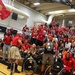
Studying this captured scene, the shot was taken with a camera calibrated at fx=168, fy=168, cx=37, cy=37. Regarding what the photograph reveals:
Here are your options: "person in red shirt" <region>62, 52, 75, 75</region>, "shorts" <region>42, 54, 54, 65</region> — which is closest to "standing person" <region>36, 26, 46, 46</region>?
"shorts" <region>42, 54, 54, 65</region>

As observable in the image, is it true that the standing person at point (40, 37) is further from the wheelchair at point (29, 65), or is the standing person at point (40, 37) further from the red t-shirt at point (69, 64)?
the red t-shirt at point (69, 64)

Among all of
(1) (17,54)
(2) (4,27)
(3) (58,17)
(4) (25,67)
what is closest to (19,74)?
(4) (25,67)

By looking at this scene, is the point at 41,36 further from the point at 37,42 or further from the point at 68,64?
the point at 68,64

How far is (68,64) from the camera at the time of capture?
517 cm

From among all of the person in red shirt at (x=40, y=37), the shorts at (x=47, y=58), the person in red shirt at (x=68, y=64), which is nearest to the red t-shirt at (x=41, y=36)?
the person in red shirt at (x=40, y=37)

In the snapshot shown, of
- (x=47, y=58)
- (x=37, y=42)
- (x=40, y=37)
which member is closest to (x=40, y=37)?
(x=40, y=37)

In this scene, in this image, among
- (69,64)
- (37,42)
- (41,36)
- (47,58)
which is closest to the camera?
(69,64)

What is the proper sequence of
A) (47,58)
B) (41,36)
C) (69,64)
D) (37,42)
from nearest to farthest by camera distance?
(69,64) → (47,58) → (41,36) → (37,42)

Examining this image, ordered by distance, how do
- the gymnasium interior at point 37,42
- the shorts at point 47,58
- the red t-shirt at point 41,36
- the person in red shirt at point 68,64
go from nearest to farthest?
the person in red shirt at point 68,64 < the gymnasium interior at point 37,42 < the shorts at point 47,58 < the red t-shirt at point 41,36

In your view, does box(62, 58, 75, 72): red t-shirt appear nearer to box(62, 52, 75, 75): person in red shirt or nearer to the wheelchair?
box(62, 52, 75, 75): person in red shirt

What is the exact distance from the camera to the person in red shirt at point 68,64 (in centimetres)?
498

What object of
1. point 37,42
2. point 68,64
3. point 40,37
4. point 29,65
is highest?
point 40,37

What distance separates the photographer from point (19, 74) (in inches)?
216

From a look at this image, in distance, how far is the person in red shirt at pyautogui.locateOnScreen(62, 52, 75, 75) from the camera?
16.4 feet
